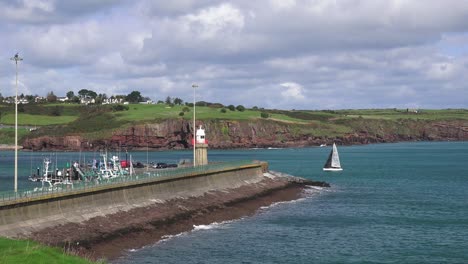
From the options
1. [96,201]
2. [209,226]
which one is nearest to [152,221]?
[96,201]

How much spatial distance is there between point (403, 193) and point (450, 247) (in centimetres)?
4763

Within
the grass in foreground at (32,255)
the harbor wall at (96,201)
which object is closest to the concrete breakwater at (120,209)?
the harbor wall at (96,201)

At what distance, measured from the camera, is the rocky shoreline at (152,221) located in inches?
1937

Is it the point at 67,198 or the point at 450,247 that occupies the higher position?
the point at 67,198

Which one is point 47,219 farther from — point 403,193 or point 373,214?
point 403,193

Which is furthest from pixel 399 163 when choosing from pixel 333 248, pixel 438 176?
pixel 333 248

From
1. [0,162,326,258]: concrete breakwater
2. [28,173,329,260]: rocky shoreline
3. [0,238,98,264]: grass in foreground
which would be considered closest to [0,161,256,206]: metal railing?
[0,162,326,258]: concrete breakwater

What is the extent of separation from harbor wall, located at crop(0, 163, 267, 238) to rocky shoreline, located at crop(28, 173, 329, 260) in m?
0.85

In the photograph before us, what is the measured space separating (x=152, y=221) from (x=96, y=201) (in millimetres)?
5707

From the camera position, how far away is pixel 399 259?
166 feet

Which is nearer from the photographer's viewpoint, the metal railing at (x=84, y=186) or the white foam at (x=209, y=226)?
the metal railing at (x=84, y=186)

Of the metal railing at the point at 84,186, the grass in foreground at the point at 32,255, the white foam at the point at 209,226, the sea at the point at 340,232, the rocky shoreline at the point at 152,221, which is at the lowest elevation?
the sea at the point at 340,232

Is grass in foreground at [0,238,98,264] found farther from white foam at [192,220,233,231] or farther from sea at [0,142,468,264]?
white foam at [192,220,233,231]

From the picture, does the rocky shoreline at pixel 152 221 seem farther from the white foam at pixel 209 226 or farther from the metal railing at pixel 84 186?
the metal railing at pixel 84 186
